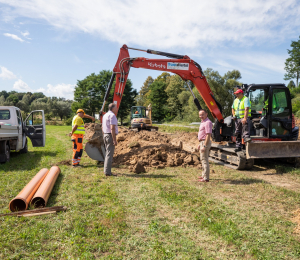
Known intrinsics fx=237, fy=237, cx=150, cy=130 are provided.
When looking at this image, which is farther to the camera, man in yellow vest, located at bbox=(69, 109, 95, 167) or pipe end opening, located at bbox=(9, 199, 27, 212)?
man in yellow vest, located at bbox=(69, 109, 95, 167)

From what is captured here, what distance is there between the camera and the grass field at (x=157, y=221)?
9.98 feet

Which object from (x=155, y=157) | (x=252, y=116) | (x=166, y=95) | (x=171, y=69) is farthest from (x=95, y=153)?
(x=166, y=95)

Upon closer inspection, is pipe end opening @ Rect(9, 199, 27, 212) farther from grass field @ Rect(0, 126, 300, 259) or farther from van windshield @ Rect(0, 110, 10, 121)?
van windshield @ Rect(0, 110, 10, 121)

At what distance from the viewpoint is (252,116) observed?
820 cm

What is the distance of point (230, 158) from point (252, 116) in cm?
166

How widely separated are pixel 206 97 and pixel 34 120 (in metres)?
7.72

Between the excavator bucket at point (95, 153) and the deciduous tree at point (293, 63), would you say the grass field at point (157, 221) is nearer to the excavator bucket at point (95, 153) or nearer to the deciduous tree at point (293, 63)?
the excavator bucket at point (95, 153)

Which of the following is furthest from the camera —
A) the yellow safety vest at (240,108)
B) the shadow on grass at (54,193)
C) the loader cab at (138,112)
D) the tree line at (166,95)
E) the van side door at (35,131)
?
the tree line at (166,95)

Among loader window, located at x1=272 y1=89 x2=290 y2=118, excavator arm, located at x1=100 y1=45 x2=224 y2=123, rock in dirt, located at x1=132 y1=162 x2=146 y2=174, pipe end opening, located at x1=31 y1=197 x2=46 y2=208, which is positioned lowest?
pipe end opening, located at x1=31 y1=197 x2=46 y2=208

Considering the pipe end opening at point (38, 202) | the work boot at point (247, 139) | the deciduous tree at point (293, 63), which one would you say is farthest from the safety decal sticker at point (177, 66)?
the deciduous tree at point (293, 63)

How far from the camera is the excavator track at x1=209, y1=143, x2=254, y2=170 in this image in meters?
7.46

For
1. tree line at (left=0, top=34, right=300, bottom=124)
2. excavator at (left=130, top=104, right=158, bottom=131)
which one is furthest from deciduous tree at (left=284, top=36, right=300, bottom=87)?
excavator at (left=130, top=104, right=158, bottom=131)

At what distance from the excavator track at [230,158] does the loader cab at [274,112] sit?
878mm

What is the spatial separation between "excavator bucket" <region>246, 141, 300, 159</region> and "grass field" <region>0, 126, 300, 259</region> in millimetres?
987
